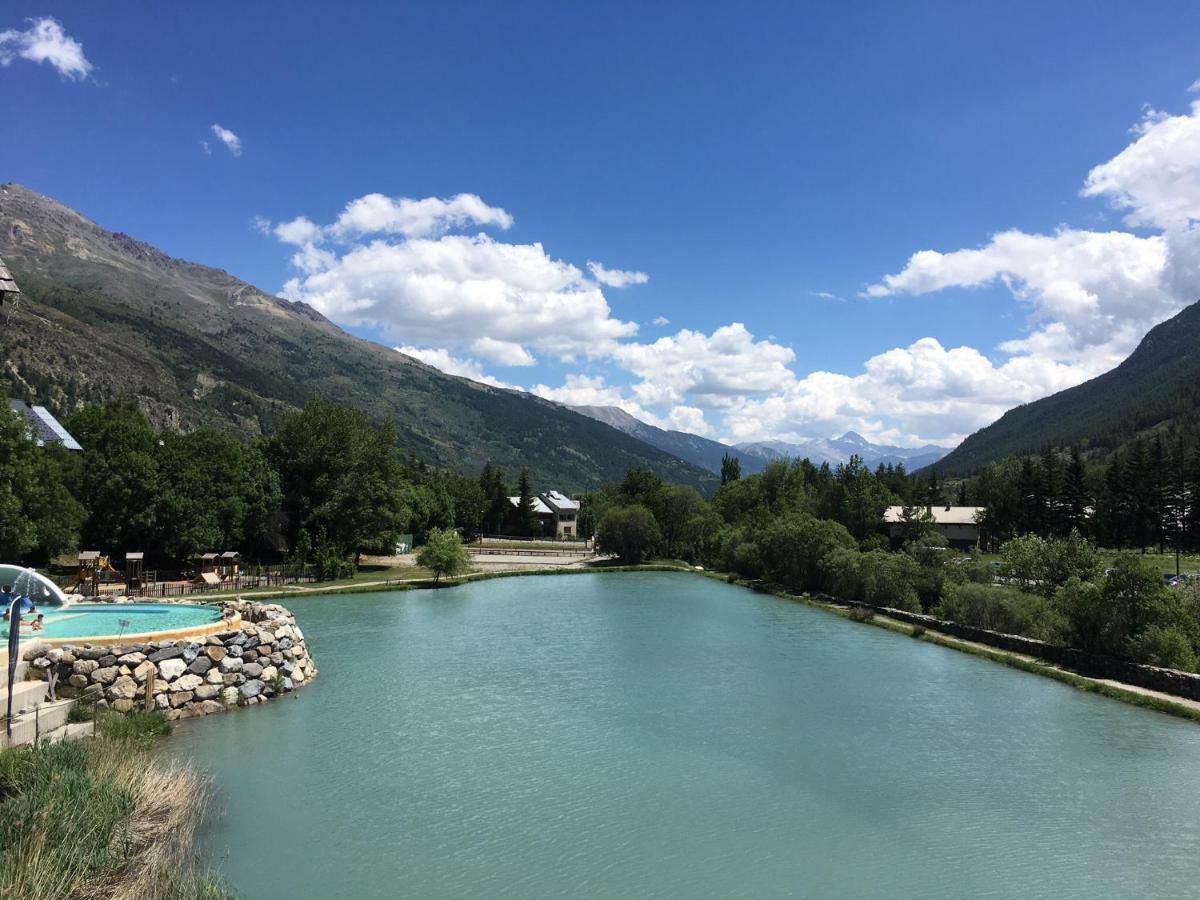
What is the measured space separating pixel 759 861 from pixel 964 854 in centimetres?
381

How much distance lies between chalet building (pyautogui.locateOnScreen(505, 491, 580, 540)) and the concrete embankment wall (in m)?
86.4

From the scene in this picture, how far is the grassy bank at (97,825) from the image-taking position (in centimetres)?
871

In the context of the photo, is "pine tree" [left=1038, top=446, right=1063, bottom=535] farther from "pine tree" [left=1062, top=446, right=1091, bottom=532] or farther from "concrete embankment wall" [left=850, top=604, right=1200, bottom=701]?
"concrete embankment wall" [left=850, top=604, right=1200, bottom=701]

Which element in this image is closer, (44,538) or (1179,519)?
(44,538)

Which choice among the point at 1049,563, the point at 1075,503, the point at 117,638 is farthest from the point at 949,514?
the point at 117,638

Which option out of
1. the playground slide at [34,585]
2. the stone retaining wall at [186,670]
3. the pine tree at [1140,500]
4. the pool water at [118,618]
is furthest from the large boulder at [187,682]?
the pine tree at [1140,500]

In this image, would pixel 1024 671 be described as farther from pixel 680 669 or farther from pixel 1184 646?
pixel 680 669

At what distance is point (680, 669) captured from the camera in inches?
1115

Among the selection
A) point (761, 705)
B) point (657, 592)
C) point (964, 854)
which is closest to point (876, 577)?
point (657, 592)

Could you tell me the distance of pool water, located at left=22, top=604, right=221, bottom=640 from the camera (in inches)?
893

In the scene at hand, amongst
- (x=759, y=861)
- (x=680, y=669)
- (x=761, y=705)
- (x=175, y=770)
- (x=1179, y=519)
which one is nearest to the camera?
(x=759, y=861)

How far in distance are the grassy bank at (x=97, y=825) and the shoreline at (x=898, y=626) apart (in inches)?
1046

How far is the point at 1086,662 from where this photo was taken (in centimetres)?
2866

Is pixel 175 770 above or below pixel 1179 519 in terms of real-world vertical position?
below
